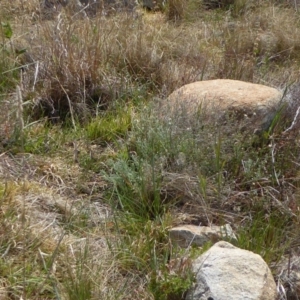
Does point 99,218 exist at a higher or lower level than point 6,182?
lower

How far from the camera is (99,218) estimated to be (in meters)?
3.49

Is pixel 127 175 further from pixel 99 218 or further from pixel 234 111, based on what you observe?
pixel 234 111

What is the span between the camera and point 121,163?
376cm

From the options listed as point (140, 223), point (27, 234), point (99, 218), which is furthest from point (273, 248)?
point (27, 234)

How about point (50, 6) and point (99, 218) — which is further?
point (50, 6)

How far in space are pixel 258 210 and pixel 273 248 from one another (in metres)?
0.35

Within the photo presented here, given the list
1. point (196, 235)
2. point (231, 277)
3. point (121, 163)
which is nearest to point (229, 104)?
point (121, 163)

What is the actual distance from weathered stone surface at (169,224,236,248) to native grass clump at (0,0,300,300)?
52mm

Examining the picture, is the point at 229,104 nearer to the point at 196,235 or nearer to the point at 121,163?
the point at 121,163

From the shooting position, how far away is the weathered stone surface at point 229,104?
4121mm

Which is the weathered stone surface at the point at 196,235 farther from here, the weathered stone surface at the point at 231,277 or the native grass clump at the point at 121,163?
the weathered stone surface at the point at 231,277

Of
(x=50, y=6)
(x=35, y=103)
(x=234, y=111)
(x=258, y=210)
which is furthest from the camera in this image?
(x=50, y=6)

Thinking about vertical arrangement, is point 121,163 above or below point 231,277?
below

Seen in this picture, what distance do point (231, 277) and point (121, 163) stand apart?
1213 mm
